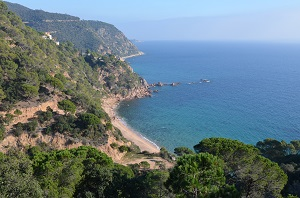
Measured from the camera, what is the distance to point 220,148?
19.4 meters

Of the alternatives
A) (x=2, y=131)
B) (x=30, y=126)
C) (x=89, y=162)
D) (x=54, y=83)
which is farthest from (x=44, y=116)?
(x=89, y=162)

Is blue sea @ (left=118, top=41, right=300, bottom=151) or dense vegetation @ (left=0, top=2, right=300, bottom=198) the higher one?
dense vegetation @ (left=0, top=2, right=300, bottom=198)

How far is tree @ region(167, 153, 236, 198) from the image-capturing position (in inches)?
548

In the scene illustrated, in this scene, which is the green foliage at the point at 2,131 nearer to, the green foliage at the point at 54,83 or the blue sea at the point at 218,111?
the green foliage at the point at 54,83

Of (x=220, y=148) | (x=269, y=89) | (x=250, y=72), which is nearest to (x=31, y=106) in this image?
(x=220, y=148)

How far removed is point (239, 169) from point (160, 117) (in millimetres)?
45769

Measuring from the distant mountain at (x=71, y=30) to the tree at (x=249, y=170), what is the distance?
4761 inches

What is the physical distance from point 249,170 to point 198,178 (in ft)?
16.4

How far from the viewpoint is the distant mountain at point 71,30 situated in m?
140

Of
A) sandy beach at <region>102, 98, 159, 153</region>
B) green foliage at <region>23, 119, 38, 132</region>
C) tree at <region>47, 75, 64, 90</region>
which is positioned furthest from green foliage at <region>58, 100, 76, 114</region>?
sandy beach at <region>102, 98, 159, 153</region>

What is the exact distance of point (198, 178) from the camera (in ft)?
48.4

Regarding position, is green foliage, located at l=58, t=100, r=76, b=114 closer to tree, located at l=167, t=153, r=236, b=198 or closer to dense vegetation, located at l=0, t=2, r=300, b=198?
dense vegetation, located at l=0, t=2, r=300, b=198

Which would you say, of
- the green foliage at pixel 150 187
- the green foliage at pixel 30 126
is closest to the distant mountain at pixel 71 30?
the green foliage at pixel 30 126

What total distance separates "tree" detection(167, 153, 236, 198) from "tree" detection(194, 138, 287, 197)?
2721 millimetres
